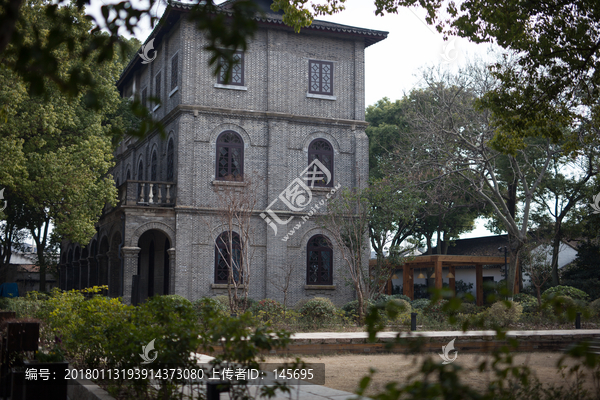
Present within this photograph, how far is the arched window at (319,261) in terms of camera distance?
23.9 meters

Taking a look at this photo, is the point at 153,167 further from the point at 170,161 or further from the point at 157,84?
the point at 157,84

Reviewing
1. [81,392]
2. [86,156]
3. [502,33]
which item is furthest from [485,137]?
[81,392]

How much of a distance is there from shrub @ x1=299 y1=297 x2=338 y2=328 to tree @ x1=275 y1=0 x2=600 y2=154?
8.22m

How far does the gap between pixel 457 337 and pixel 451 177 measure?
12.8 meters

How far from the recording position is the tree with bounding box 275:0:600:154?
10.9m

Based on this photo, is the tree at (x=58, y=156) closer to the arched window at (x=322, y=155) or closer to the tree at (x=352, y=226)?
the arched window at (x=322, y=155)

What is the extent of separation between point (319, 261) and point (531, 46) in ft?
46.3

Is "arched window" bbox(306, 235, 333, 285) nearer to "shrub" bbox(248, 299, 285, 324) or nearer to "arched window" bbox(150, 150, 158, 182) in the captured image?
"shrub" bbox(248, 299, 285, 324)

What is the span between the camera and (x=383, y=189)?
22.4 metres

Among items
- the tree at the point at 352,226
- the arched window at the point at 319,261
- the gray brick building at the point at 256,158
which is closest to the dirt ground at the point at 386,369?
the tree at the point at 352,226

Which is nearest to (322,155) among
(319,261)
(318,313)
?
(319,261)

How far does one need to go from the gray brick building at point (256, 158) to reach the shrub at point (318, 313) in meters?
4.50

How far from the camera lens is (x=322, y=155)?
81.1ft

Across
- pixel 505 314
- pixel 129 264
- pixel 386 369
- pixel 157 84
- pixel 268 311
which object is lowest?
pixel 386 369
